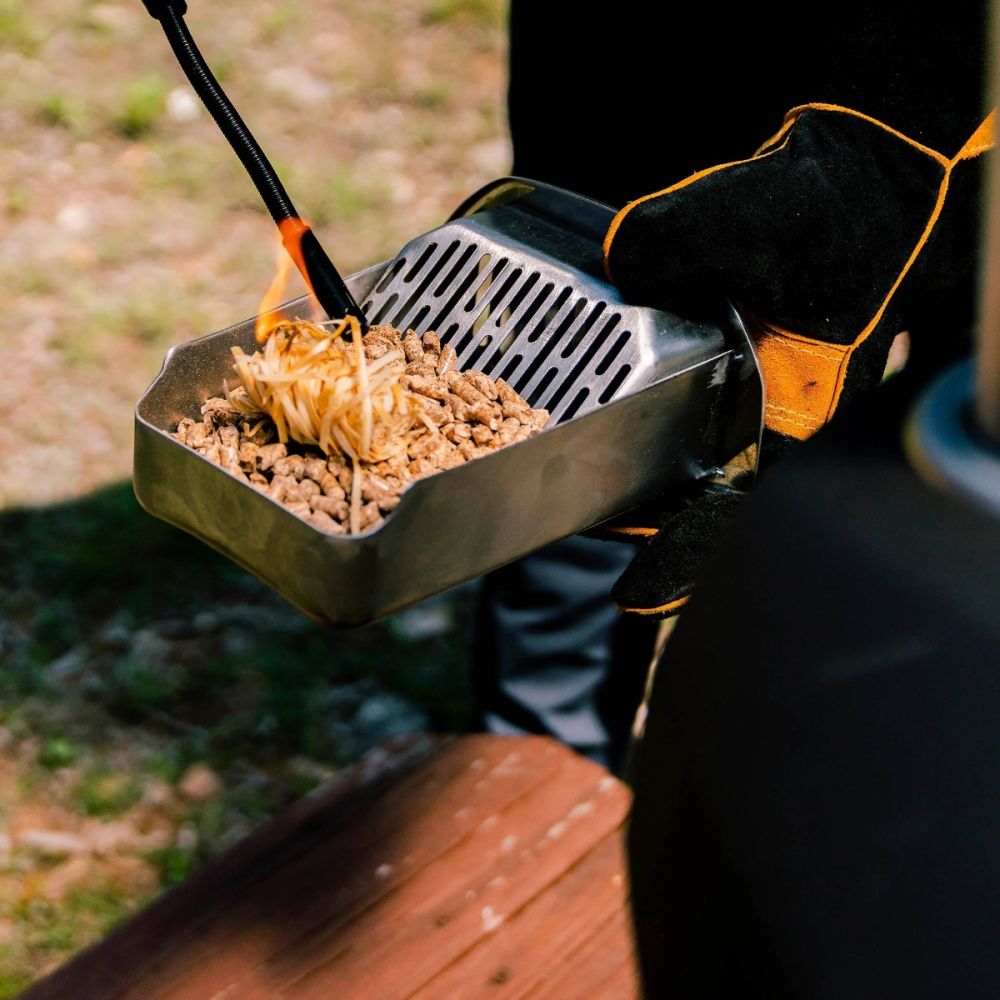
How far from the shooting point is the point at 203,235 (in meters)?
3.63

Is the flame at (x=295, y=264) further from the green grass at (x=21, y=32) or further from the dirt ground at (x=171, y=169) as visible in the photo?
the green grass at (x=21, y=32)

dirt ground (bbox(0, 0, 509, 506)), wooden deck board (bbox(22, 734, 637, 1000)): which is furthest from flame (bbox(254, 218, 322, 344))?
dirt ground (bbox(0, 0, 509, 506))

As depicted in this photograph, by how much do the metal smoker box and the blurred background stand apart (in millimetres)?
1157

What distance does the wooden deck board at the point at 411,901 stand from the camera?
4.82 feet

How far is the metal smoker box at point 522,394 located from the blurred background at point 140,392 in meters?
1.16

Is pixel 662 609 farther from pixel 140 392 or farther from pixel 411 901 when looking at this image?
pixel 140 392

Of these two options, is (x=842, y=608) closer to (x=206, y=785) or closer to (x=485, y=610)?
(x=485, y=610)

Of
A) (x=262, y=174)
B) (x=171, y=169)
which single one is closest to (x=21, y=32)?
(x=171, y=169)

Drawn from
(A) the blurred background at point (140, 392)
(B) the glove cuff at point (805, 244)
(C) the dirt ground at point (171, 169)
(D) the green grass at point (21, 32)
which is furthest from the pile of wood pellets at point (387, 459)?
(D) the green grass at point (21, 32)

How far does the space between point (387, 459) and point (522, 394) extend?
0.59 ft

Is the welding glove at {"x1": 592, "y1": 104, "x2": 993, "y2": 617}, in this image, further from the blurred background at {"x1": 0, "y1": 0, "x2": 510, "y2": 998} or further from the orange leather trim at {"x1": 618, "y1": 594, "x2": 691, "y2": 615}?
the blurred background at {"x1": 0, "y1": 0, "x2": 510, "y2": 998}

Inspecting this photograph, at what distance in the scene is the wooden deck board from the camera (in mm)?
1469

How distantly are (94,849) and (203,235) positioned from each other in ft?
6.52

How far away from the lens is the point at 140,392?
10.2ft
